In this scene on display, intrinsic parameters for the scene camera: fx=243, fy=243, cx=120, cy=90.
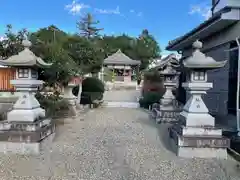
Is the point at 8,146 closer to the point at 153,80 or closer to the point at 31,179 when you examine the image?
the point at 31,179

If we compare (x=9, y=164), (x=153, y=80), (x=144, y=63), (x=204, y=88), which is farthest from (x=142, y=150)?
(x=144, y=63)

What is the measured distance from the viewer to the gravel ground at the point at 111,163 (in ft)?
13.4

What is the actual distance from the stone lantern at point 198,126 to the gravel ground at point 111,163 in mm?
232

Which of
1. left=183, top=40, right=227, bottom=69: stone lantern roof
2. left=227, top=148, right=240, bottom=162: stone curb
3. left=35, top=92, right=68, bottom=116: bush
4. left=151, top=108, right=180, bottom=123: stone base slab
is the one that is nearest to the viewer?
left=227, top=148, right=240, bottom=162: stone curb

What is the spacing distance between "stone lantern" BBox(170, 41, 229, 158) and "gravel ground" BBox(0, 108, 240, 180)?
232 millimetres

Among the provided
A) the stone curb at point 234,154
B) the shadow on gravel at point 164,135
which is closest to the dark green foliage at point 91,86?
the shadow on gravel at point 164,135

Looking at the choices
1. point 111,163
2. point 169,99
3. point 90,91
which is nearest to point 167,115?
point 169,99

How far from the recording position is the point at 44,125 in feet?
19.2

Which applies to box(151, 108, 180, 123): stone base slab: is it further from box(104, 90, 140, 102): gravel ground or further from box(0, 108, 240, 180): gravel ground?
box(104, 90, 140, 102): gravel ground

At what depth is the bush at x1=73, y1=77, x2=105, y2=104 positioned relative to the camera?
14352mm

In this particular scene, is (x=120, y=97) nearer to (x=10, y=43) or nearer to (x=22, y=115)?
(x=10, y=43)

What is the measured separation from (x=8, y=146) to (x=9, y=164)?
0.71 meters

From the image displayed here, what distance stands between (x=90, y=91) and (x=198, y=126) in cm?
1066

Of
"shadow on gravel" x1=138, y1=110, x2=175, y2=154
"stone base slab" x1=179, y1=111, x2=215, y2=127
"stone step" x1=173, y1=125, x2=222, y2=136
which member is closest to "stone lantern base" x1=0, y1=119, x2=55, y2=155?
"shadow on gravel" x1=138, y1=110, x2=175, y2=154
